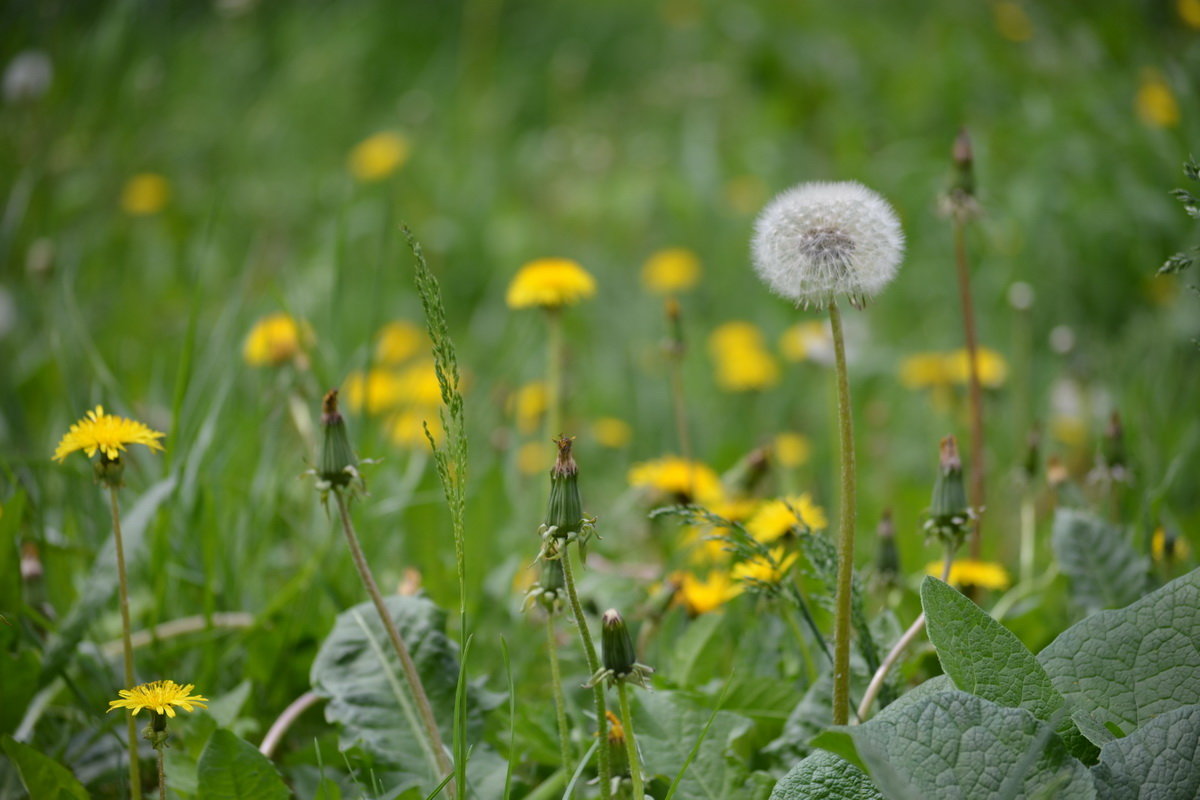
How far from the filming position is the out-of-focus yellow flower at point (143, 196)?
3.93 meters

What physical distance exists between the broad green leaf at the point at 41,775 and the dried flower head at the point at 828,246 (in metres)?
1.04

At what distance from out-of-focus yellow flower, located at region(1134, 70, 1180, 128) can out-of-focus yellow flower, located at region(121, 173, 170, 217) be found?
144 inches

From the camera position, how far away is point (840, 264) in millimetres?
1115

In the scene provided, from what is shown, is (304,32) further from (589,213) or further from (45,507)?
(45,507)

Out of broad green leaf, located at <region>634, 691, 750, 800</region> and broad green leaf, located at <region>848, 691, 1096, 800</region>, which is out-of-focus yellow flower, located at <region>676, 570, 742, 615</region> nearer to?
broad green leaf, located at <region>634, 691, 750, 800</region>

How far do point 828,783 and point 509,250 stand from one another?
3037mm

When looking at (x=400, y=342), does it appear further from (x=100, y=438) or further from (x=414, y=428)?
(x=100, y=438)

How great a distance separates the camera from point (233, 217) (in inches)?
163

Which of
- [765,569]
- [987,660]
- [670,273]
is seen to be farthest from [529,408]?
[987,660]

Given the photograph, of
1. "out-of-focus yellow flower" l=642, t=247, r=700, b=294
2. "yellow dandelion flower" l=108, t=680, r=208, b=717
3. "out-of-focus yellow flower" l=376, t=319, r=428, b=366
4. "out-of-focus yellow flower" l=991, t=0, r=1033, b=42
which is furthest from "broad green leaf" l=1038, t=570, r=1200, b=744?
"out-of-focus yellow flower" l=991, t=0, r=1033, b=42

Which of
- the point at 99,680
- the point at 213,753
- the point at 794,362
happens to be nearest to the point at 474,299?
the point at 794,362

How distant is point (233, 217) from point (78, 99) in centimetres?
79

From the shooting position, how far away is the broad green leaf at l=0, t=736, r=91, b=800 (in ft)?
3.87

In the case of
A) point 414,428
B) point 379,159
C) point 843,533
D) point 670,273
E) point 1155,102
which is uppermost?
point 1155,102
